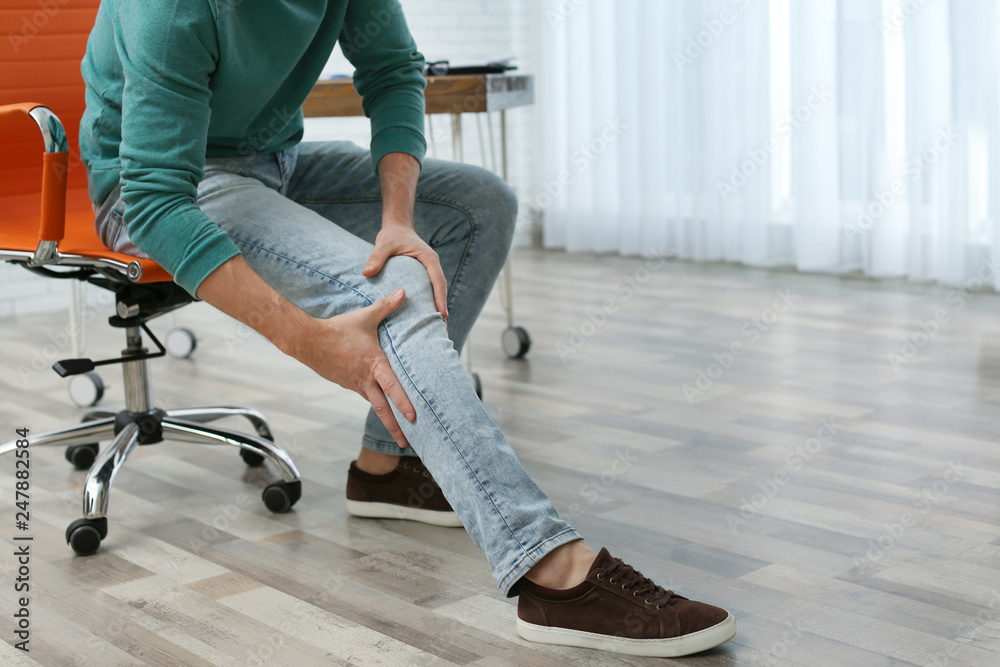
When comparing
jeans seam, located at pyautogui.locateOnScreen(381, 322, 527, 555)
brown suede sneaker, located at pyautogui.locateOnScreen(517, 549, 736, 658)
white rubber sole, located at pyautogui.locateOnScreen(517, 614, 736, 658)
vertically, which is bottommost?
white rubber sole, located at pyautogui.locateOnScreen(517, 614, 736, 658)

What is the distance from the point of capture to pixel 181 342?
3016mm

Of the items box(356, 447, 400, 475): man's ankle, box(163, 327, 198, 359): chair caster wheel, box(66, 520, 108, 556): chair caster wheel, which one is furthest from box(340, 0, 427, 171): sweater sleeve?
box(163, 327, 198, 359): chair caster wheel

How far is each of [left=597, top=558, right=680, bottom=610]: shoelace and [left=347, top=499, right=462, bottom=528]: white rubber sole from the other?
18.5 inches

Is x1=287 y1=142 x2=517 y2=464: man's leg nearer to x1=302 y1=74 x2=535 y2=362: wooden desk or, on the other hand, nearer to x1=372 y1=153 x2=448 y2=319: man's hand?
x1=372 y1=153 x2=448 y2=319: man's hand

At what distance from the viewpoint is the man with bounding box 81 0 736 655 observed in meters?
1.24

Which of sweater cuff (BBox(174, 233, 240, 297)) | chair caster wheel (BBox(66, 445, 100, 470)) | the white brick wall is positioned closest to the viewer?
sweater cuff (BBox(174, 233, 240, 297))

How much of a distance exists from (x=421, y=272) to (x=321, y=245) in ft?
0.43

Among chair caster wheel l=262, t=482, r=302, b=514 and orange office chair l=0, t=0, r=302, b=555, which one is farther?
chair caster wheel l=262, t=482, r=302, b=514

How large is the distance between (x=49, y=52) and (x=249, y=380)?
1.02 m

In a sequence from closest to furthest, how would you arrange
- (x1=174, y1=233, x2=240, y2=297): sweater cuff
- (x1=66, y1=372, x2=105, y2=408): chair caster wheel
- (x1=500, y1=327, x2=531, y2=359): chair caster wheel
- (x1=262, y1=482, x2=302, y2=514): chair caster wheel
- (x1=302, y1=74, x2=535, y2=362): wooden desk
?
(x1=174, y1=233, x2=240, y2=297): sweater cuff → (x1=262, y1=482, x2=302, y2=514): chair caster wheel → (x1=302, y1=74, x2=535, y2=362): wooden desk → (x1=66, y1=372, x2=105, y2=408): chair caster wheel → (x1=500, y1=327, x2=531, y2=359): chair caster wheel

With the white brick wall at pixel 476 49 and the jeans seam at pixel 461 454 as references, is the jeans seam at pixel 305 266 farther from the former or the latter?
the white brick wall at pixel 476 49

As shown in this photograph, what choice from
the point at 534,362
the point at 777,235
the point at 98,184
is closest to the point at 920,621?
the point at 98,184

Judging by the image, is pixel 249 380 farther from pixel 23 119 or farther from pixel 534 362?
pixel 23 119

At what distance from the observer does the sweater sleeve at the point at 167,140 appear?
132cm
